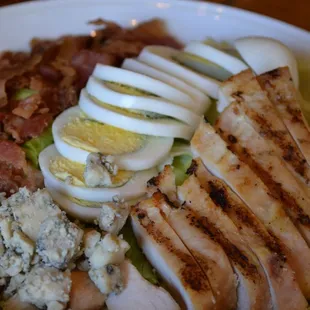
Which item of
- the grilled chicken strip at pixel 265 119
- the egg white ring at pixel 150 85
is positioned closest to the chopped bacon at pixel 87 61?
the egg white ring at pixel 150 85

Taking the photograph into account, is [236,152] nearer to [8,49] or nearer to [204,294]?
[204,294]

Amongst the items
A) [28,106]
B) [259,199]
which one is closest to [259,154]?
[259,199]

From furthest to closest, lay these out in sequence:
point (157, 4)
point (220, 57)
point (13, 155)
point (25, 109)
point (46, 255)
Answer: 1. point (157, 4)
2. point (220, 57)
3. point (25, 109)
4. point (13, 155)
5. point (46, 255)

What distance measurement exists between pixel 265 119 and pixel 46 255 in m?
1.21

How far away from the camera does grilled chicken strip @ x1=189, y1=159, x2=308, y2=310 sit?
2.02 meters

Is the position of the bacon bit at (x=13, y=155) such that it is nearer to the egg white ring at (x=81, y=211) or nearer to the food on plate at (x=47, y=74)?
the food on plate at (x=47, y=74)

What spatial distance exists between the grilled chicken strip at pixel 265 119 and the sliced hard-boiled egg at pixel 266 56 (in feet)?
1.33

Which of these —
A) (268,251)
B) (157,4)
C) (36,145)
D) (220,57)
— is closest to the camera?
(268,251)

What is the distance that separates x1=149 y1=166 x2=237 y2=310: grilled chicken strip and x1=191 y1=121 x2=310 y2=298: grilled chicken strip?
0.24 m

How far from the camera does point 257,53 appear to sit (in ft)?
9.80

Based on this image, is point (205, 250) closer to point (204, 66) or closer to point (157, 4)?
point (204, 66)

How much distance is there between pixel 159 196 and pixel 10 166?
0.90 meters

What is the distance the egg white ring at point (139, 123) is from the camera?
8.36ft

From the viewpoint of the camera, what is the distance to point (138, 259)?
2.23 m
